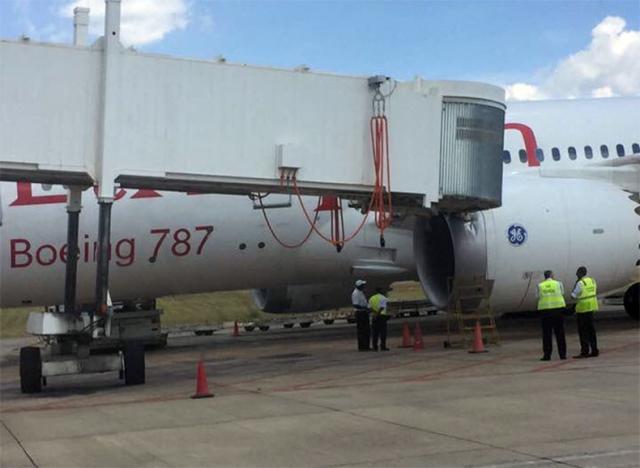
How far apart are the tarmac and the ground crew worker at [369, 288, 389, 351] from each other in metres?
0.96

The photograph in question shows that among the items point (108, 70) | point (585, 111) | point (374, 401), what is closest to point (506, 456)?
point (374, 401)

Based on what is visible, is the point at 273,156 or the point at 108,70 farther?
the point at 273,156

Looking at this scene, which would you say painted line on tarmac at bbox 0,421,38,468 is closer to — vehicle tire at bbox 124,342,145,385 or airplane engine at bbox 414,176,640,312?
vehicle tire at bbox 124,342,145,385

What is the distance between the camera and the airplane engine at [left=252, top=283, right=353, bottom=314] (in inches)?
754

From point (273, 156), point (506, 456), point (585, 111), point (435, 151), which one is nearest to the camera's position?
point (506, 456)

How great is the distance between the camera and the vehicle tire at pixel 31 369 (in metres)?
10.8

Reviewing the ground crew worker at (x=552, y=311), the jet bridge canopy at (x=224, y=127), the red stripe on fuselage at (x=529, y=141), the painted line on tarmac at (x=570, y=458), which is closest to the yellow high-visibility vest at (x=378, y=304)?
the jet bridge canopy at (x=224, y=127)

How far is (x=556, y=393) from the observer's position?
8688 millimetres

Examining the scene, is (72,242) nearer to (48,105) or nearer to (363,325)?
(48,105)

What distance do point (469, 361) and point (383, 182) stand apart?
9.40 ft

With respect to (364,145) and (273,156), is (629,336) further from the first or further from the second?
(273,156)

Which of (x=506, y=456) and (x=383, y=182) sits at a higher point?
(x=383, y=182)

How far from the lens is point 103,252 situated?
404 inches

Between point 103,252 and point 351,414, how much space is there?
4.04 m
